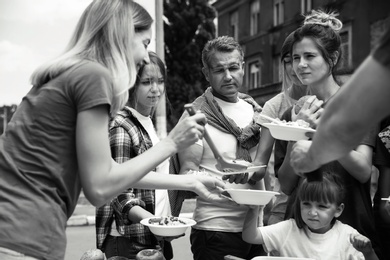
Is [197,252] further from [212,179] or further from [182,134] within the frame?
[182,134]

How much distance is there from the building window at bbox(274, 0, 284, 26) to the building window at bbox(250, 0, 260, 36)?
1.32 m

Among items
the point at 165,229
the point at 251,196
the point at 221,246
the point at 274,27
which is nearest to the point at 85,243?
the point at 221,246

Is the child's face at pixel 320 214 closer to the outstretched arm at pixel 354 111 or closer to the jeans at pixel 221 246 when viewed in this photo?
the jeans at pixel 221 246

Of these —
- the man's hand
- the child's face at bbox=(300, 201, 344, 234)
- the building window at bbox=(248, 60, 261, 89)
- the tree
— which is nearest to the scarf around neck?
the child's face at bbox=(300, 201, 344, 234)

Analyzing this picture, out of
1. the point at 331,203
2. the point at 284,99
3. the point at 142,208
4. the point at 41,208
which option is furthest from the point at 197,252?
the point at 41,208

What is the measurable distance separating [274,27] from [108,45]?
1790 centimetres

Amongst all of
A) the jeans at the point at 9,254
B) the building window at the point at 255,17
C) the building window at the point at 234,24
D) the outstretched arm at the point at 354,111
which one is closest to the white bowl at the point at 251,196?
the outstretched arm at the point at 354,111

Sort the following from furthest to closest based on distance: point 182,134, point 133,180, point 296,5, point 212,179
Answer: point 296,5, point 212,179, point 182,134, point 133,180

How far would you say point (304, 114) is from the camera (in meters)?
2.41

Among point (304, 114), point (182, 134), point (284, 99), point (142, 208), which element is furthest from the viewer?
point (284, 99)

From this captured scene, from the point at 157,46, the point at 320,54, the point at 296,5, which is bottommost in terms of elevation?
the point at 320,54

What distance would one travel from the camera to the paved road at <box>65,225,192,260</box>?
6344 millimetres

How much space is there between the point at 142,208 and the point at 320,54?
4.12 feet

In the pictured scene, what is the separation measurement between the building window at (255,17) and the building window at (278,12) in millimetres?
1317
